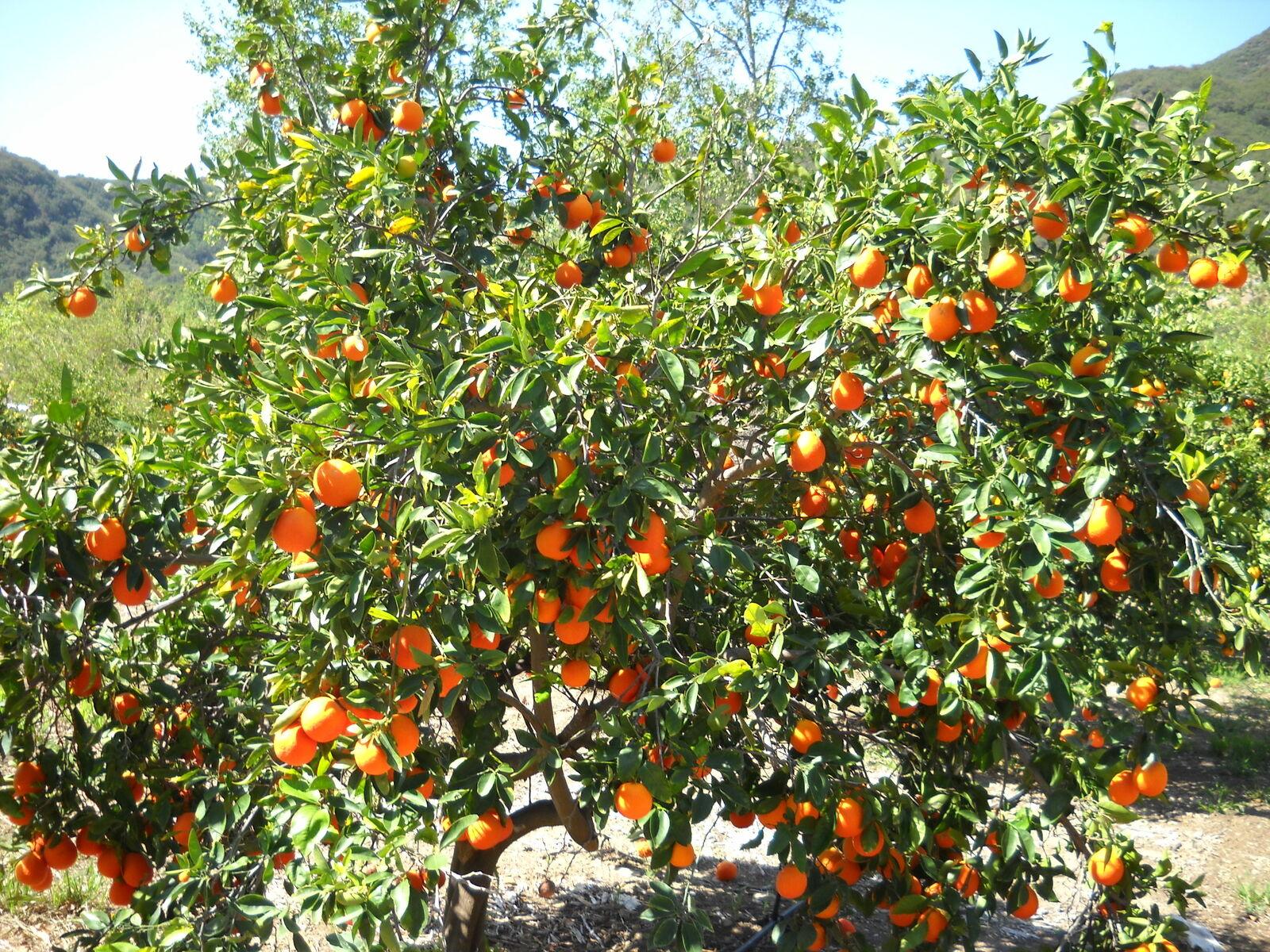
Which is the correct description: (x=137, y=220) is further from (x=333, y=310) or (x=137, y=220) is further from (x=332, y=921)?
(x=332, y=921)

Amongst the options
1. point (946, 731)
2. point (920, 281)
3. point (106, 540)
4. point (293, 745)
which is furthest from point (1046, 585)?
point (106, 540)

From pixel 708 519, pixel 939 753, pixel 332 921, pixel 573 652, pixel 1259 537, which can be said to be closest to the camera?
pixel 332 921

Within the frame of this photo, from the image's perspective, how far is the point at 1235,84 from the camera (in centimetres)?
3831

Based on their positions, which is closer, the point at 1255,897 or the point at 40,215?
the point at 1255,897

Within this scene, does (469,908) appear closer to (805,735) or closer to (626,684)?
(626,684)

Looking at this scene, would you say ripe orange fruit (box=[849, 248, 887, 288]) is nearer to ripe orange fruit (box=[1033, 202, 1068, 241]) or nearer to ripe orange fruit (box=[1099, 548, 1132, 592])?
ripe orange fruit (box=[1033, 202, 1068, 241])

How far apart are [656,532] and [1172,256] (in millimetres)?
1303

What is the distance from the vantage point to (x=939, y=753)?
8.20 ft

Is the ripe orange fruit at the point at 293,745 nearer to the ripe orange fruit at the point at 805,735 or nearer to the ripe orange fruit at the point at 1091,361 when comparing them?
the ripe orange fruit at the point at 805,735

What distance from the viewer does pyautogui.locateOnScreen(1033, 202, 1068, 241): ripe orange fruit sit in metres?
1.74

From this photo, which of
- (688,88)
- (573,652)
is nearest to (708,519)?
(573,652)

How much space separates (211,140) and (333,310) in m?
14.5

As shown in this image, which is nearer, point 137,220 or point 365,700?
point 365,700

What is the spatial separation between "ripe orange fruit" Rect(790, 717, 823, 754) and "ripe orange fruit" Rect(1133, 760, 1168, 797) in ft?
2.39
